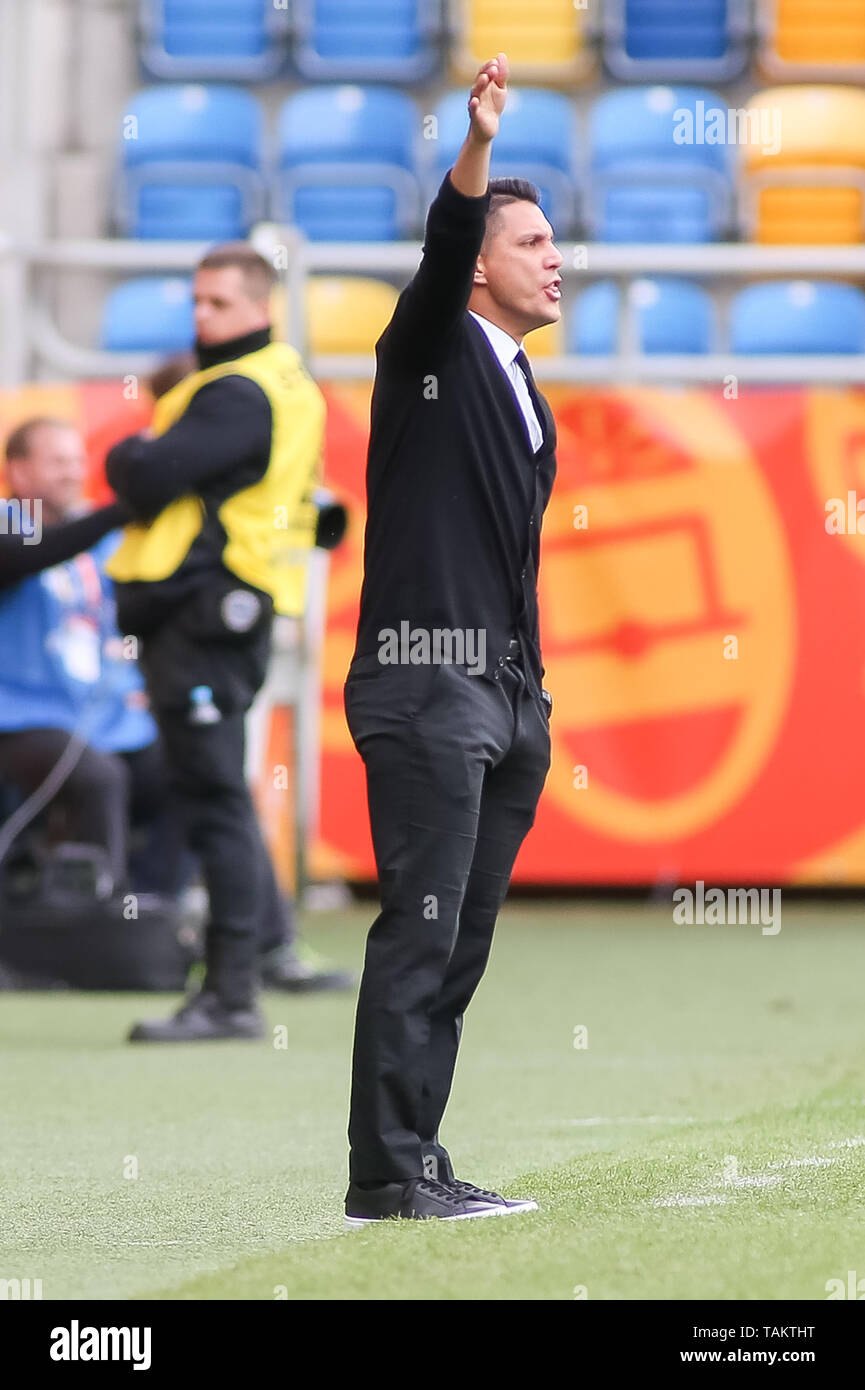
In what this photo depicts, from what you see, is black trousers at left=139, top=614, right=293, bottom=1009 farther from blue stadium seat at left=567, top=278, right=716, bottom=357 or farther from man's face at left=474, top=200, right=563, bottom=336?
blue stadium seat at left=567, top=278, right=716, bottom=357

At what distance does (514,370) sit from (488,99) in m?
0.54

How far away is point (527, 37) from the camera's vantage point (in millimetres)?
12844

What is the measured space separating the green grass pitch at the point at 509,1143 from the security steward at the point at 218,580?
31 centimetres

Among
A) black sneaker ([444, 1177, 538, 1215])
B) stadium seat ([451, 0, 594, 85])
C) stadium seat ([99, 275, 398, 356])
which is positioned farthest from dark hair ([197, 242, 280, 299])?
stadium seat ([451, 0, 594, 85])

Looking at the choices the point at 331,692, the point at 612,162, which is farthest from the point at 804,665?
the point at 612,162

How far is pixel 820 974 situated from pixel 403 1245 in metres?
4.50

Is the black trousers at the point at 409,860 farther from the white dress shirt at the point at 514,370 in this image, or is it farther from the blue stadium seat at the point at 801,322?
the blue stadium seat at the point at 801,322

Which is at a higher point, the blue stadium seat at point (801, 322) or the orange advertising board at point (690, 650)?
the blue stadium seat at point (801, 322)

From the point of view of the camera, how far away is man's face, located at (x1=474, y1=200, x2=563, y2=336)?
12.6ft

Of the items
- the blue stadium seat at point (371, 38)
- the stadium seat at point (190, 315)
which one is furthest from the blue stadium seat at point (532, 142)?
the stadium seat at point (190, 315)

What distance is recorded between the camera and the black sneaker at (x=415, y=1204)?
3688 mm

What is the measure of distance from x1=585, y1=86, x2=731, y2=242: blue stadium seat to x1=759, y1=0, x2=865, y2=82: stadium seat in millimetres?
518

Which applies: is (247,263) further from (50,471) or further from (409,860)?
(409,860)
